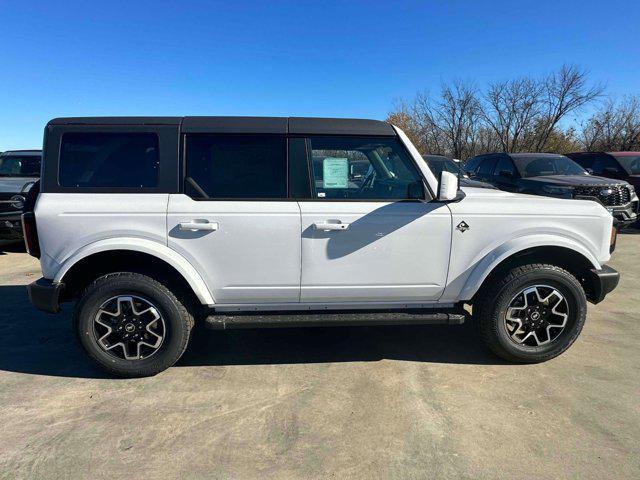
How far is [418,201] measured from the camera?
3.34 meters

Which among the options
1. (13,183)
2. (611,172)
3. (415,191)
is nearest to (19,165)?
(13,183)

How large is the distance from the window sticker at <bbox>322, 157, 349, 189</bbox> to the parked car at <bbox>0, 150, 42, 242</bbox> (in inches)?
261

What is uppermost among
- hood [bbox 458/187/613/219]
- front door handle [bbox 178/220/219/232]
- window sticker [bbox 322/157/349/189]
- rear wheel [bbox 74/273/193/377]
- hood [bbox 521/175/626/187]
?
hood [bbox 521/175/626/187]

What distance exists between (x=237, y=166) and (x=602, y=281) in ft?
10.0

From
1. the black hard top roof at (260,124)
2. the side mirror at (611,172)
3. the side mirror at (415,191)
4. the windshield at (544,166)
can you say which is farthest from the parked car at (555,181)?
the black hard top roof at (260,124)

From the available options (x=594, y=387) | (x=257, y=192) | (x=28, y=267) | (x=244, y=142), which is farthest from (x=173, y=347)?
(x=28, y=267)

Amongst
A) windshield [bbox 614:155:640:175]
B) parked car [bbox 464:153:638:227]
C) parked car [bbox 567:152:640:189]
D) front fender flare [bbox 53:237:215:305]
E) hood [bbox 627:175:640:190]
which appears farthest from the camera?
windshield [bbox 614:155:640:175]

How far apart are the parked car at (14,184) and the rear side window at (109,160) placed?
540 cm

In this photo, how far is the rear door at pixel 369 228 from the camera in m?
3.26

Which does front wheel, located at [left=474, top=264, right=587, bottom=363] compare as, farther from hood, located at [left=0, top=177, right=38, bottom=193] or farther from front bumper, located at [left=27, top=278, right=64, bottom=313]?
hood, located at [left=0, top=177, right=38, bottom=193]

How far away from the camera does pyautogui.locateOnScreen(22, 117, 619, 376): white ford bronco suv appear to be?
3.18 m

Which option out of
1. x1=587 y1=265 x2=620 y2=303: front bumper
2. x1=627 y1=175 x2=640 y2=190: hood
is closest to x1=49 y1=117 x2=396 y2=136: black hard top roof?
x1=587 y1=265 x2=620 y2=303: front bumper

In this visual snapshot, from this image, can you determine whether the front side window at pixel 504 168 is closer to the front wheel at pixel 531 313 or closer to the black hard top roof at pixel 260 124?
the front wheel at pixel 531 313

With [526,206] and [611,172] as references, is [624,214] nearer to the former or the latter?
[611,172]
